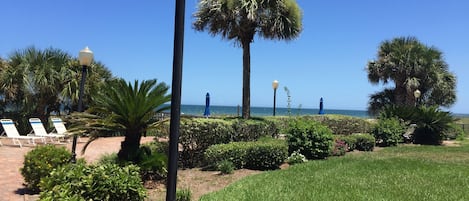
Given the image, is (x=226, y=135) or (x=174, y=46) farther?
(x=226, y=135)

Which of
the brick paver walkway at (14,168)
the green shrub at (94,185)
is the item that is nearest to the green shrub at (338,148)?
the brick paver walkway at (14,168)

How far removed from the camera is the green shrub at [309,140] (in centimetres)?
1029

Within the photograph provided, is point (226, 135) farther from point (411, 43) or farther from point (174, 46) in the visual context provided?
point (411, 43)

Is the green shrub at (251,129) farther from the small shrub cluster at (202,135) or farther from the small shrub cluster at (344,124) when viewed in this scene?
the small shrub cluster at (344,124)

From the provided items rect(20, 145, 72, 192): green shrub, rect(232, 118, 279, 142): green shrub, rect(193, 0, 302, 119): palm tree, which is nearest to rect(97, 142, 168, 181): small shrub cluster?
rect(20, 145, 72, 192): green shrub

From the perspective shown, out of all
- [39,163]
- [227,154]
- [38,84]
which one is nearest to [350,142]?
[227,154]

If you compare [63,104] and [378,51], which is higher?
[378,51]

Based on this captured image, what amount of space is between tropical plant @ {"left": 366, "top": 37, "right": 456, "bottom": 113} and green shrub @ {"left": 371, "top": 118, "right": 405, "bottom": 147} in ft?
34.2

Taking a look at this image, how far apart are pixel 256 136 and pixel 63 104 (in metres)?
9.86

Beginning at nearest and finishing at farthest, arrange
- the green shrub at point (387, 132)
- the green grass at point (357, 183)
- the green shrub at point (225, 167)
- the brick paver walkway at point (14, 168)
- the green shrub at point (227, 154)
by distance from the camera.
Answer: the green grass at point (357, 183)
the brick paver walkway at point (14, 168)
the green shrub at point (225, 167)
the green shrub at point (227, 154)
the green shrub at point (387, 132)

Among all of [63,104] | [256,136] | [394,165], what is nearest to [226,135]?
[256,136]

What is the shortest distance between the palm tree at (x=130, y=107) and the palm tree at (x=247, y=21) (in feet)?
18.4

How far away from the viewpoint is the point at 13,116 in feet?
53.3

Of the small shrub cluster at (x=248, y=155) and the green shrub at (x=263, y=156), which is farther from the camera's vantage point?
the green shrub at (x=263, y=156)
